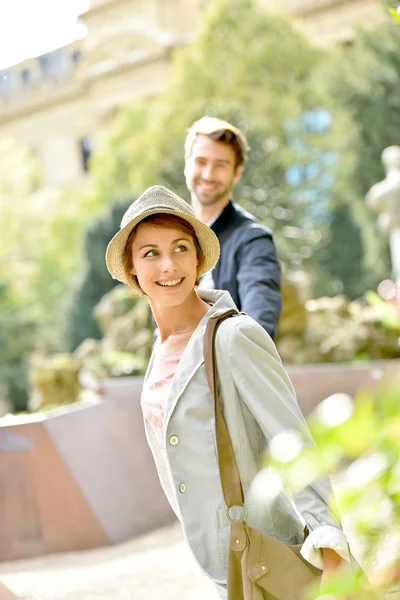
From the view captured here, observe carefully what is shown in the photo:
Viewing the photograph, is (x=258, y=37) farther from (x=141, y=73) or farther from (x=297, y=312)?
(x=141, y=73)

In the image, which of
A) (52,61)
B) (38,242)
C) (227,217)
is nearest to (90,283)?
(38,242)

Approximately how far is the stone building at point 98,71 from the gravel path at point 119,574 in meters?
36.3

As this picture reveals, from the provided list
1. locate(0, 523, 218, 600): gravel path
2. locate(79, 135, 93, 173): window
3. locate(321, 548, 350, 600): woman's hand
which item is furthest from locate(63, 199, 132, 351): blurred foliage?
locate(79, 135, 93, 173): window

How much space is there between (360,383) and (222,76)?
17953mm

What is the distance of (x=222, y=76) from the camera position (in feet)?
85.8

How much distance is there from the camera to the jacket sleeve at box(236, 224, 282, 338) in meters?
3.15

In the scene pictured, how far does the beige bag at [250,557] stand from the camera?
6.41ft

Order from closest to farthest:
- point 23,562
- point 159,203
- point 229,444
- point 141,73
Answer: point 229,444 < point 159,203 < point 23,562 < point 141,73

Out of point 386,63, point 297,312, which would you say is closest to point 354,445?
point 297,312

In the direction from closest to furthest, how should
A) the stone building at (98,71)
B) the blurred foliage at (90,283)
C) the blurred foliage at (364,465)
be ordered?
the blurred foliage at (364,465) < the blurred foliage at (90,283) < the stone building at (98,71)

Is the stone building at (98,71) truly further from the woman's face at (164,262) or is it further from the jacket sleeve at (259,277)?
the woman's face at (164,262)

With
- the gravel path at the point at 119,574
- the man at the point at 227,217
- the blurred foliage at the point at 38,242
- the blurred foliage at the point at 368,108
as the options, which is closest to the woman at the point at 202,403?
the man at the point at 227,217

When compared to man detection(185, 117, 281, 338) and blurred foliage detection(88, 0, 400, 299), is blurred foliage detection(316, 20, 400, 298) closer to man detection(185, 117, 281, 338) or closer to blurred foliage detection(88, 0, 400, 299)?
blurred foliage detection(88, 0, 400, 299)

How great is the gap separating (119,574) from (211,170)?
12.1ft
